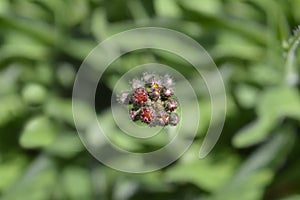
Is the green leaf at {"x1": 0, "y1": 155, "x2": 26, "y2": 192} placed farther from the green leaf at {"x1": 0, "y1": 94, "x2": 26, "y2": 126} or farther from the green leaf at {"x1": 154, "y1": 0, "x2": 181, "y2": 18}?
the green leaf at {"x1": 154, "y1": 0, "x2": 181, "y2": 18}

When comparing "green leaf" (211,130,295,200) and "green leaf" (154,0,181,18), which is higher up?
"green leaf" (154,0,181,18)

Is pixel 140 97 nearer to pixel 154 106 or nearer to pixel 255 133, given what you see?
pixel 154 106

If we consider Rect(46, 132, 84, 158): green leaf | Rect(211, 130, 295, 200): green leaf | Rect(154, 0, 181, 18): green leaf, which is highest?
Rect(154, 0, 181, 18): green leaf

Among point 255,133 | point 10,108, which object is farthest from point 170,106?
point 10,108

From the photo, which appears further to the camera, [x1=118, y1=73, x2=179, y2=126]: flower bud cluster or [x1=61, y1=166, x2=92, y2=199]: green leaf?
[x1=61, y1=166, x2=92, y2=199]: green leaf

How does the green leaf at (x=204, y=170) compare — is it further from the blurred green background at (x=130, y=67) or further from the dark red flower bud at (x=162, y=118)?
the dark red flower bud at (x=162, y=118)

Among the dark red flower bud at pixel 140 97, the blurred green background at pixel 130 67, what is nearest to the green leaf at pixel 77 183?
the blurred green background at pixel 130 67

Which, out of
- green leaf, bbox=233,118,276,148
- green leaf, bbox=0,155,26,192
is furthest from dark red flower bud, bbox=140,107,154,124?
green leaf, bbox=0,155,26,192
